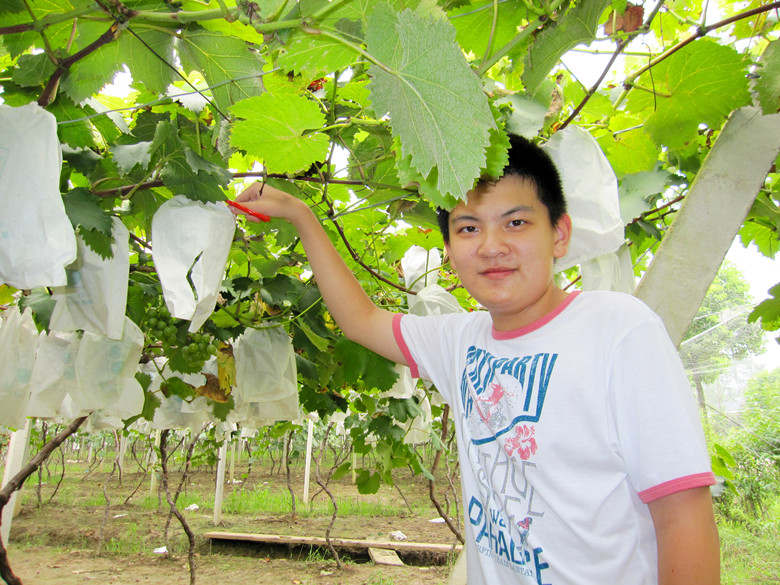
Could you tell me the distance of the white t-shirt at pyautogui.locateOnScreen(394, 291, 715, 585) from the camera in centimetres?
87

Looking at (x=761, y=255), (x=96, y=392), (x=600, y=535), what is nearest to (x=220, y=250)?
(x=600, y=535)

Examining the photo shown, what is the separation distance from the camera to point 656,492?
0.85 metres

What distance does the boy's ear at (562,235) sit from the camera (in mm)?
1182

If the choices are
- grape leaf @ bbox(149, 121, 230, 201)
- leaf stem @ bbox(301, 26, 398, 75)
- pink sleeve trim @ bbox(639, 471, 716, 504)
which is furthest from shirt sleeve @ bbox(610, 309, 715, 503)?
grape leaf @ bbox(149, 121, 230, 201)

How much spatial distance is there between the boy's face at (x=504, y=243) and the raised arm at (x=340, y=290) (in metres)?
0.47

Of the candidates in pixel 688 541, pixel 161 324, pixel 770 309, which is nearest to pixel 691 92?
pixel 688 541

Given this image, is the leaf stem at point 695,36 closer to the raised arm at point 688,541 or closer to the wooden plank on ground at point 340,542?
the raised arm at point 688,541

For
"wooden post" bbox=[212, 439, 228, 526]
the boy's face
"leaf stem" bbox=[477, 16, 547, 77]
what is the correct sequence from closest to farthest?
"leaf stem" bbox=[477, 16, 547, 77]
the boy's face
"wooden post" bbox=[212, 439, 228, 526]

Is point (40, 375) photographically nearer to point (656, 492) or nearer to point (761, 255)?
point (656, 492)

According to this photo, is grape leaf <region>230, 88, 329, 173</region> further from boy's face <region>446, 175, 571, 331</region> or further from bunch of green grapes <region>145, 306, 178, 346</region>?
bunch of green grapes <region>145, 306, 178, 346</region>

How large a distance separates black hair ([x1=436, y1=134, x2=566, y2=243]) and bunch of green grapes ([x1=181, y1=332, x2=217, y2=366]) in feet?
5.12

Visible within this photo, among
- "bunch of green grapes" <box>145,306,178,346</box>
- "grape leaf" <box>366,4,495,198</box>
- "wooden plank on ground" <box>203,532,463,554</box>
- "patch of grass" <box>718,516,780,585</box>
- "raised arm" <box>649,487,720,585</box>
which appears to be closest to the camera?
"grape leaf" <box>366,4,495,198</box>

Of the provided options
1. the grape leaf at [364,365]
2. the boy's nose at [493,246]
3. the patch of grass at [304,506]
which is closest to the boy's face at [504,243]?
the boy's nose at [493,246]

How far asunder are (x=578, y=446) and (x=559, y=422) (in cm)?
5
